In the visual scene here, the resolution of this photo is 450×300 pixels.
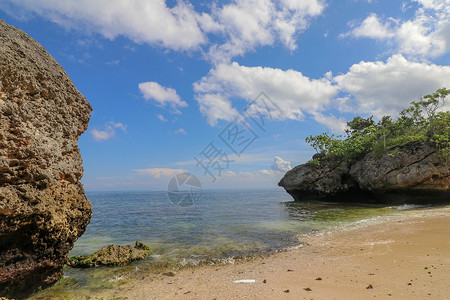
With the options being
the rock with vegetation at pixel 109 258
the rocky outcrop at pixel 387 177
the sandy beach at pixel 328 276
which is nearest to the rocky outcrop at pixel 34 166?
the rock with vegetation at pixel 109 258

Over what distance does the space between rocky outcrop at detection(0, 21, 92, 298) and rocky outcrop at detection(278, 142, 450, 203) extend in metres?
29.7

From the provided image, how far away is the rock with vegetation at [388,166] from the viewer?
904 inches

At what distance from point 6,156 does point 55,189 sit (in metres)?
1.37

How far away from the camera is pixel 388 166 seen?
25375 mm

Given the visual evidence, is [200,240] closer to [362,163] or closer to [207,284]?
[207,284]

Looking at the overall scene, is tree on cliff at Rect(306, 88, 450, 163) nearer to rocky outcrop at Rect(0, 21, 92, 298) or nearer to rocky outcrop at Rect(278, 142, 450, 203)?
rocky outcrop at Rect(278, 142, 450, 203)

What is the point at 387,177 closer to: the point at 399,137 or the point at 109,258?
the point at 399,137

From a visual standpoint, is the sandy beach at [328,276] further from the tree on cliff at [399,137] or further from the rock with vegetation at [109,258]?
the tree on cliff at [399,137]

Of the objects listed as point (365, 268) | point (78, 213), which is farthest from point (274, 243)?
point (78, 213)

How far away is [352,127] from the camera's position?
160 ft

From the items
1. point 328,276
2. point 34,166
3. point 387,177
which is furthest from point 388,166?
point 34,166

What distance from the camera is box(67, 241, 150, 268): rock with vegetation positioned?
26.9ft

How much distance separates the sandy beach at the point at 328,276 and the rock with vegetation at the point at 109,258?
6.05ft

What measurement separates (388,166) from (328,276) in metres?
25.3
